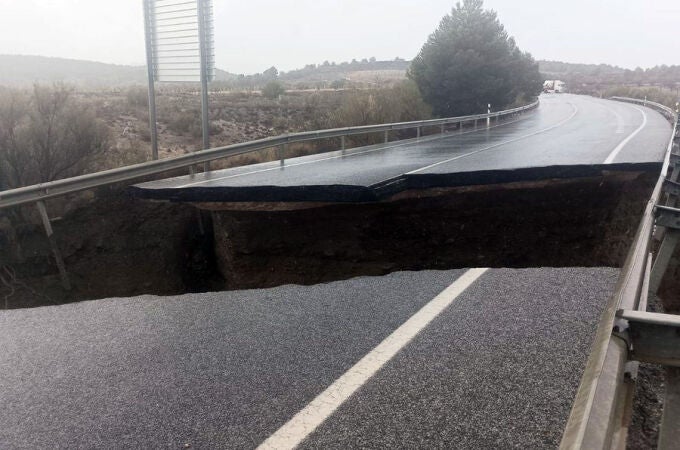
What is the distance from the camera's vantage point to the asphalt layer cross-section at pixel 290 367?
337 cm

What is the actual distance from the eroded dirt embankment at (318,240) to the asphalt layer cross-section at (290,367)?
2.41 metres

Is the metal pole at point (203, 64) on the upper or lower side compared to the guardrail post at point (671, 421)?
upper

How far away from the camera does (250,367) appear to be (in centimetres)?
425

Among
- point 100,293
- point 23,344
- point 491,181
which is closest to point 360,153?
point 491,181

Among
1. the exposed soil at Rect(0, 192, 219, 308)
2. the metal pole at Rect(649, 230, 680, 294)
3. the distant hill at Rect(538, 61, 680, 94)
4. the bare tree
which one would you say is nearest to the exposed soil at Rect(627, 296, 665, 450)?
the metal pole at Rect(649, 230, 680, 294)

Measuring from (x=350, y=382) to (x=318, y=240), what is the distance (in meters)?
5.17

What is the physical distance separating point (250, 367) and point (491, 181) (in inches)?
278

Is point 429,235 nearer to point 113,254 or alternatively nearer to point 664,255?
point 664,255

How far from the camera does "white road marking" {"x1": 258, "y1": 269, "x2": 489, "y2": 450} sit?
10.8ft

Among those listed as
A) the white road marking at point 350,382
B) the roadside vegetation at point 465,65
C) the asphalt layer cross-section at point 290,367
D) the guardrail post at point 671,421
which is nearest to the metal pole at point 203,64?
the asphalt layer cross-section at point 290,367

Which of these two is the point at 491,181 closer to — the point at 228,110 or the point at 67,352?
the point at 67,352

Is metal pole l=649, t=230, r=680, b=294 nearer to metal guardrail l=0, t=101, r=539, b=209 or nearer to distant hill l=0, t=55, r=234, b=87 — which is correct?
metal guardrail l=0, t=101, r=539, b=209

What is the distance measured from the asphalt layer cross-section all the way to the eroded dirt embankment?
2.41 metres

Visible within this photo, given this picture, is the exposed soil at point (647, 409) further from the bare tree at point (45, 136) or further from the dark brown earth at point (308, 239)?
the bare tree at point (45, 136)
